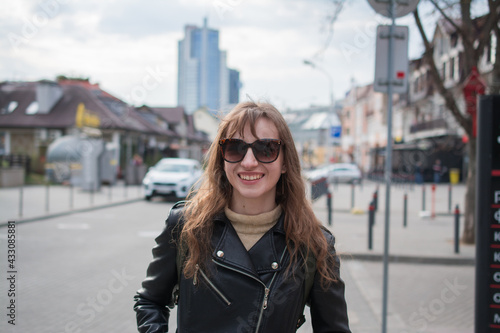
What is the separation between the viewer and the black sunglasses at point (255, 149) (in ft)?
6.31

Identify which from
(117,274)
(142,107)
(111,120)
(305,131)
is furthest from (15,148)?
(305,131)

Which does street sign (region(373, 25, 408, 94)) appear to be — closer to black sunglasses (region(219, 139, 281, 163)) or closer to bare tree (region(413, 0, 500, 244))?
black sunglasses (region(219, 139, 281, 163))

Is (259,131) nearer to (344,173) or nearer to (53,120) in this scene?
(53,120)

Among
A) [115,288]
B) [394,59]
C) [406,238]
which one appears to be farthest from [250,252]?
[406,238]

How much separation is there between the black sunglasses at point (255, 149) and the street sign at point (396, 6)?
332 centimetres

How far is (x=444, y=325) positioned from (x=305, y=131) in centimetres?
7909

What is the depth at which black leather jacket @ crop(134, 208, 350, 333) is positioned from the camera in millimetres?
1707

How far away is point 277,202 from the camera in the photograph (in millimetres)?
2137

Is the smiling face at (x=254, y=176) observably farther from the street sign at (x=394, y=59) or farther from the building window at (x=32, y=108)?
the building window at (x=32, y=108)

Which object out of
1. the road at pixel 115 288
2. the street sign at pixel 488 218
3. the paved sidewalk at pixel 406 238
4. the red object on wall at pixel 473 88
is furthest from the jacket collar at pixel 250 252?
the red object on wall at pixel 473 88

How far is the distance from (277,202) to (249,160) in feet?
1.10

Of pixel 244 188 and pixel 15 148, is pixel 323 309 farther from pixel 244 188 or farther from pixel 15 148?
pixel 15 148

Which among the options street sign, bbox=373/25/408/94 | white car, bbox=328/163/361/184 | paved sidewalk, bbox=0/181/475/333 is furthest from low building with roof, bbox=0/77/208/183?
street sign, bbox=373/25/408/94

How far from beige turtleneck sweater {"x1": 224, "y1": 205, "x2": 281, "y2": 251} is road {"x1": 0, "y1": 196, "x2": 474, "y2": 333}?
2159 millimetres
